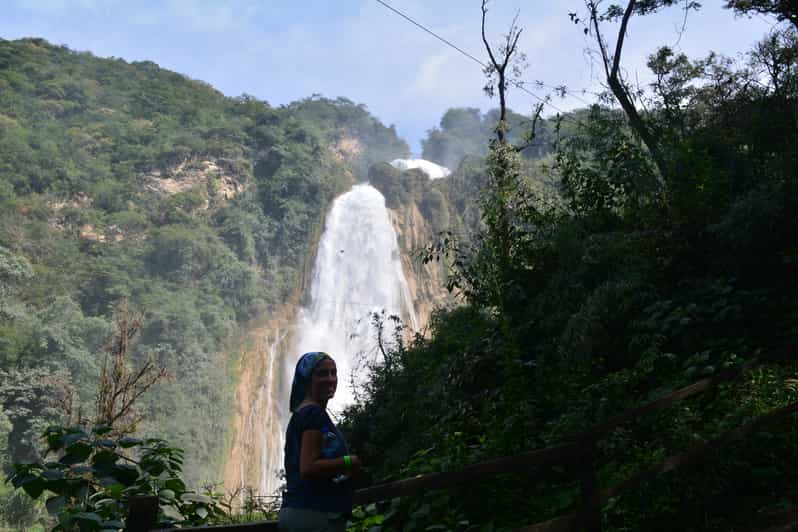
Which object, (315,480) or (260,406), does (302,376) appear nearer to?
(315,480)

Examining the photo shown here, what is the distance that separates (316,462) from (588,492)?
1.24 metres

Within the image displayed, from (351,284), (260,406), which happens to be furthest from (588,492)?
(351,284)

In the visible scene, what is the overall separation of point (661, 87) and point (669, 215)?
1113cm

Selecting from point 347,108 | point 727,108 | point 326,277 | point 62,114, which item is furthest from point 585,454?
point 347,108

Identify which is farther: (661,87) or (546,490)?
(661,87)

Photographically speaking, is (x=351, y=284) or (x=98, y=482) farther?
(x=351, y=284)

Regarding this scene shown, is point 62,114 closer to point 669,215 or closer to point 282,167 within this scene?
point 282,167

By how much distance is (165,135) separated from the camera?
4878 cm

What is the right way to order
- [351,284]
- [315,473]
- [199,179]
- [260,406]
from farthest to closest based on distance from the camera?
1. [199,179]
2. [351,284]
3. [260,406]
4. [315,473]

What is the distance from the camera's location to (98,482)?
272 cm

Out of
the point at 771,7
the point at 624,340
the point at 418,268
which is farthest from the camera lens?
the point at 418,268

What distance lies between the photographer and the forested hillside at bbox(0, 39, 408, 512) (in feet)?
93.0

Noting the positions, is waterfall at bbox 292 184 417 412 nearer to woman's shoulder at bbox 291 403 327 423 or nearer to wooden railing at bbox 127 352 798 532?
wooden railing at bbox 127 352 798 532

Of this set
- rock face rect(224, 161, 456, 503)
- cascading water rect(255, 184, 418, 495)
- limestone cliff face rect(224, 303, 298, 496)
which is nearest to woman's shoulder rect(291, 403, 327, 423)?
rock face rect(224, 161, 456, 503)
